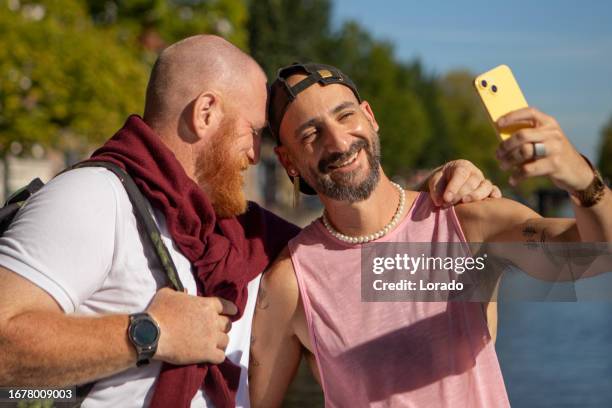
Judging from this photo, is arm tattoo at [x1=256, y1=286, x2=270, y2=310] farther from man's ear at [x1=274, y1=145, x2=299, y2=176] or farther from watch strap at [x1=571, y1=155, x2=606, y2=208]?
watch strap at [x1=571, y1=155, x2=606, y2=208]

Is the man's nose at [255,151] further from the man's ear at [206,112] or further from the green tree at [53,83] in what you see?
the green tree at [53,83]

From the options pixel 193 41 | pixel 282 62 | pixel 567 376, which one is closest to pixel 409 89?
pixel 282 62

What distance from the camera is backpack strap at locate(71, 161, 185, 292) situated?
2.93 meters

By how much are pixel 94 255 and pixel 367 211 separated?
1032 mm

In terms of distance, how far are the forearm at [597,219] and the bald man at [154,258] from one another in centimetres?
55

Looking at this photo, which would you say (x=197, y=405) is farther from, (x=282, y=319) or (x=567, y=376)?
(x=567, y=376)

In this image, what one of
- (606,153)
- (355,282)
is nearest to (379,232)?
(355,282)

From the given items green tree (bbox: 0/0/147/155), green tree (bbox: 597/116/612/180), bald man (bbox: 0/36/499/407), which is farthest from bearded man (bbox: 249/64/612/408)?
green tree (bbox: 597/116/612/180)

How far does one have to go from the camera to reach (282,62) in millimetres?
38875

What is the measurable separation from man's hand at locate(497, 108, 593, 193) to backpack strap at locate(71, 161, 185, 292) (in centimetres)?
111

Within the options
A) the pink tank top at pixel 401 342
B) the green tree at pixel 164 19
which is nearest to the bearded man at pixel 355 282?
the pink tank top at pixel 401 342

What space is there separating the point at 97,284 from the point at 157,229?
26cm

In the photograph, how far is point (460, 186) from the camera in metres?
3.24

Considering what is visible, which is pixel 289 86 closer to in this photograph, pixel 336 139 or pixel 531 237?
pixel 336 139
